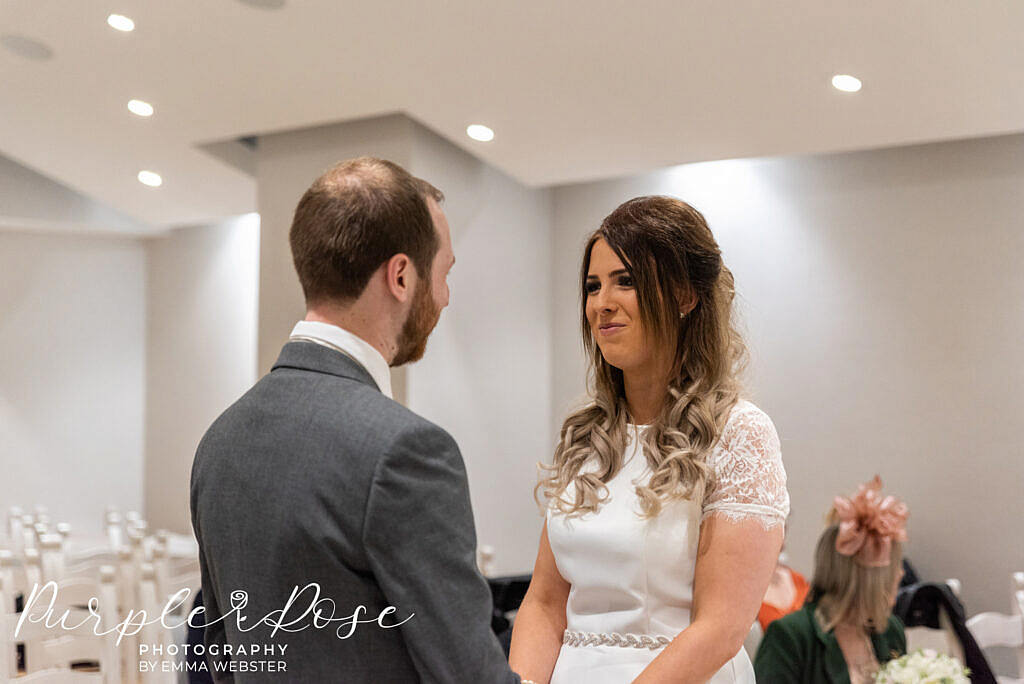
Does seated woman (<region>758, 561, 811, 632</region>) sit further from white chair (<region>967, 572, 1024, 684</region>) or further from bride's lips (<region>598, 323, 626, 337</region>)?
bride's lips (<region>598, 323, 626, 337</region>)

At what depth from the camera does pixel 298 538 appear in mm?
1222

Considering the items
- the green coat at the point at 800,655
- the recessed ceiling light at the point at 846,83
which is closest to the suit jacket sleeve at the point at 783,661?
the green coat at the point at 800,655

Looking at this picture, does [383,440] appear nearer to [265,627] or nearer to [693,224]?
[265,627]

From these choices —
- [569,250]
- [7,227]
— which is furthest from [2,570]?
[7,227]

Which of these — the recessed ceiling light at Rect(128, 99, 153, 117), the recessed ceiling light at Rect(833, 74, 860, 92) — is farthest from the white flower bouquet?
the recessed ceiling light at Rect(128, 99, 153, 117)

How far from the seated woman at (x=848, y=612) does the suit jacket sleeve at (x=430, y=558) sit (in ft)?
6.02

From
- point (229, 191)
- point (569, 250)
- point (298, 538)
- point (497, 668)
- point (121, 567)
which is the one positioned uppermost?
point (229, 191)

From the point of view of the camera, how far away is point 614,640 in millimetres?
1724

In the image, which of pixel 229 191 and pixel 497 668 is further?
pixel 229 191

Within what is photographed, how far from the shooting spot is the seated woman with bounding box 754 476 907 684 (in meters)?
2.85

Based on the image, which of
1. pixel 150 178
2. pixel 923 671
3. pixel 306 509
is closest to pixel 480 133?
pixel 150 178

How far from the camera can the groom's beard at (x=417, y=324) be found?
1367 millimetres

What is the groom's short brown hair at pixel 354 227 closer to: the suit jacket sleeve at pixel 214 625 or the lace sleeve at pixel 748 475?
the suit jacket sleeve at pixel 214 625

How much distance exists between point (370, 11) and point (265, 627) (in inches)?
154
